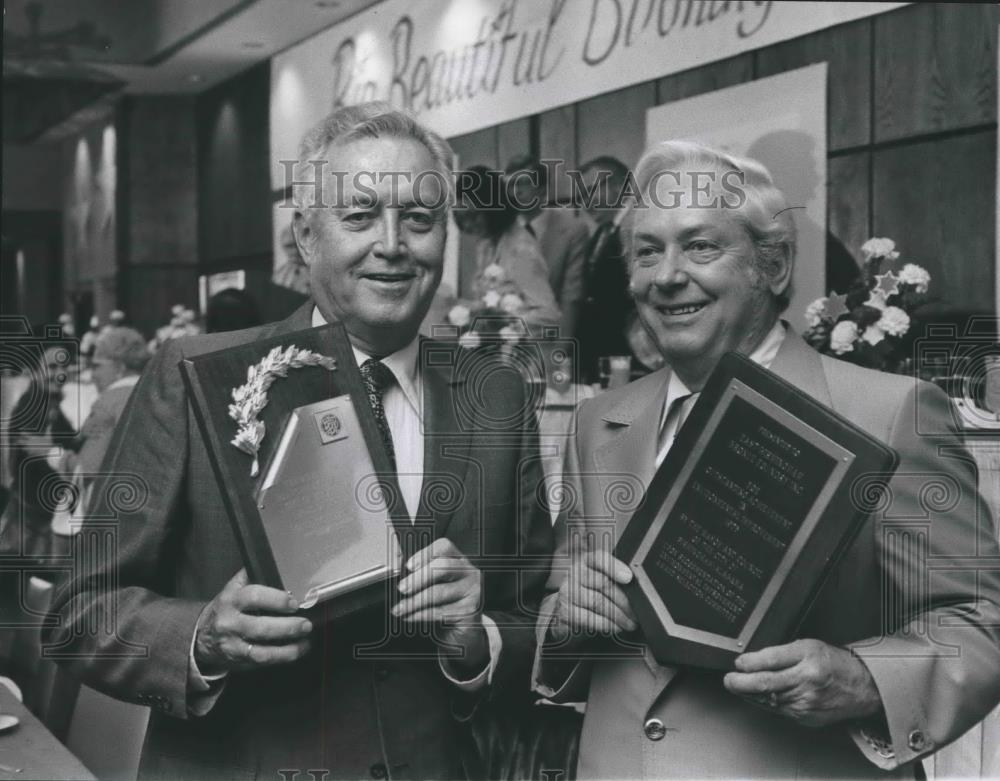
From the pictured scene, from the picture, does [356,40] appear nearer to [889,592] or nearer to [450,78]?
[450,78]

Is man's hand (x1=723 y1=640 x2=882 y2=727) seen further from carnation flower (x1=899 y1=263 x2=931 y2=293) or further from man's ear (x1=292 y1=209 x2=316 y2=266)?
carnation flower (x1=899 y1=263 x2=931 y2=293)

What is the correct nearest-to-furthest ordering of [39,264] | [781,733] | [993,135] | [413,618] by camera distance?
[413,618], [781,733], [993,135], [39,264]

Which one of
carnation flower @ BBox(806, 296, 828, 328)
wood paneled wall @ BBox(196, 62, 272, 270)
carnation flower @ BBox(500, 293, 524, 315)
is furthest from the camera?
wood paneled wall @ BBox(196, 62, 272, 270)

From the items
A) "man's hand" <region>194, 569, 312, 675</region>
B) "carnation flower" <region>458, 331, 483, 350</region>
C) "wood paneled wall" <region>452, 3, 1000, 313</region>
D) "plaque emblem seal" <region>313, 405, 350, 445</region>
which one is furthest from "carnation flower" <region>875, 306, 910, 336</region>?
"man's hand" <region>194, 569, 312, 675</region>

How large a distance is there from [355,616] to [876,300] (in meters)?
2.24

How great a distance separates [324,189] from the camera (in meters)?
1.60

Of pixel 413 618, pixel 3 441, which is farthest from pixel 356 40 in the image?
pixel 413 618

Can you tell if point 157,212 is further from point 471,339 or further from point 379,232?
point 379,232

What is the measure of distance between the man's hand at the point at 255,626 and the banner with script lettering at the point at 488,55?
4.32 meters

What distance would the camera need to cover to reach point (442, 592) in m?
1.44

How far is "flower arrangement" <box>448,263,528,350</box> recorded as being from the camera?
4422mm

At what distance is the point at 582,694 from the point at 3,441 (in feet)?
10.3

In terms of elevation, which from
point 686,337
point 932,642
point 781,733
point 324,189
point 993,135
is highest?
point 993,135

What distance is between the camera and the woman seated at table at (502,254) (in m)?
4.98
